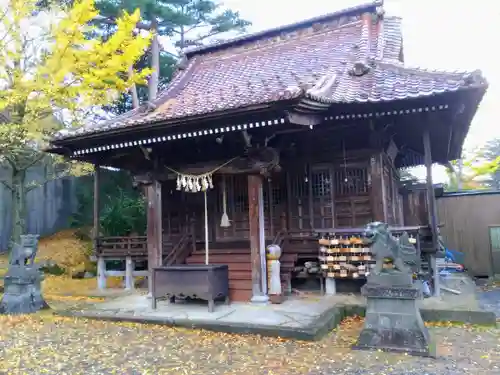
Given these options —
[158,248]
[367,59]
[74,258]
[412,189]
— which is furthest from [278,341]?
[74,258]

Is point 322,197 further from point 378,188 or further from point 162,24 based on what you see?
point 162,24

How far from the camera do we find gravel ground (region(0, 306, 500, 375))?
4.64m

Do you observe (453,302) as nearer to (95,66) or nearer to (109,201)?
(95,66)

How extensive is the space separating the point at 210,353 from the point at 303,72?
6.83 m

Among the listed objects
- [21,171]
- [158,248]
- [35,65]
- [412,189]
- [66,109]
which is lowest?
[158,248]

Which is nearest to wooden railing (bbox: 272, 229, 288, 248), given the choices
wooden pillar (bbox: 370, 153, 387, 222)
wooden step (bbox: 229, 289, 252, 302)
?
wooden step (bbox: 229, 289, 252, 302)

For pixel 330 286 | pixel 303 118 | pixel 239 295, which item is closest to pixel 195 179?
pixel 239 295

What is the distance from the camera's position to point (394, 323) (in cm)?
522

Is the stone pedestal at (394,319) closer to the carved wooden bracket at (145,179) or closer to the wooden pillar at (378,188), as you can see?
the wooden pillar at (378,188)

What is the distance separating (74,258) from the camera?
48.7 ft

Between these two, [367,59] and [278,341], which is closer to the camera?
[278,341]

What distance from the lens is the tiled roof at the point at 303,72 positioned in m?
7.08

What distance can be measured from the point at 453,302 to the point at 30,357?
6841 millimetres

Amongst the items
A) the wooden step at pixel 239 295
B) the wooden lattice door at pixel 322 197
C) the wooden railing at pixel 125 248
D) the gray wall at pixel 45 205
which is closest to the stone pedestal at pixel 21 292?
the wooden railing at pixel 125 248
